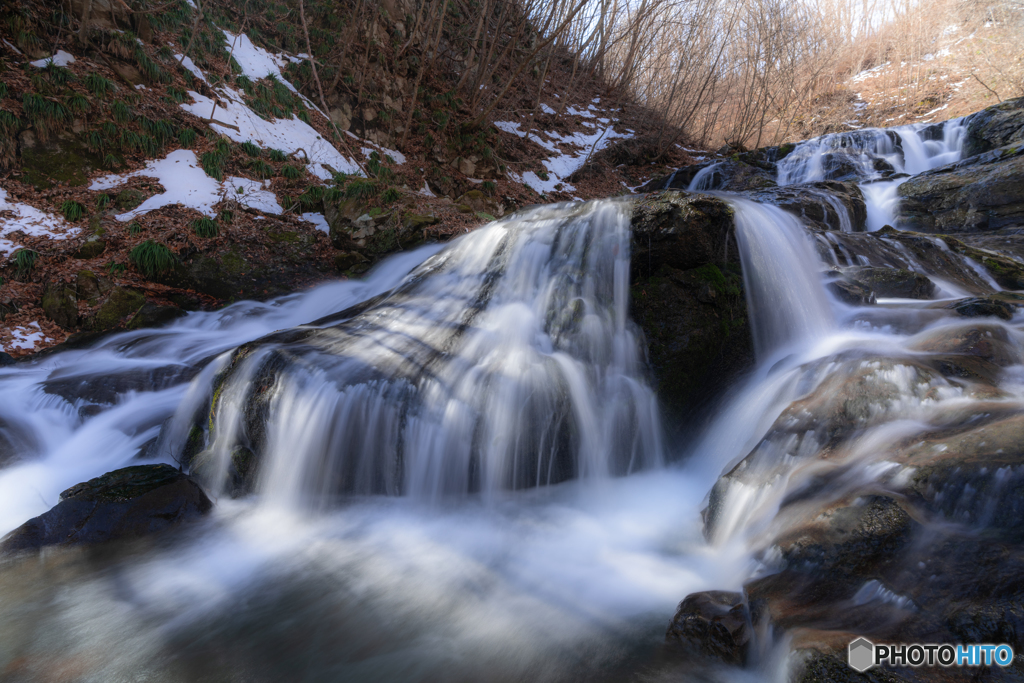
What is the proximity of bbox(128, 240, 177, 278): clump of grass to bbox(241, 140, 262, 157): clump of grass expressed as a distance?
309 cm

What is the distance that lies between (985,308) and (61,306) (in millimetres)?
8977

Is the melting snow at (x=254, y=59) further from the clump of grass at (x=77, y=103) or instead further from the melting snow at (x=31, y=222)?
the melting snow at (x=31, y=222)

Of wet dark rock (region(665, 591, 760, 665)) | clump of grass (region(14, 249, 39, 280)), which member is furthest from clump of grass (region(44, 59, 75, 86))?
wet dark rock (region(665, 591, 760, 665))

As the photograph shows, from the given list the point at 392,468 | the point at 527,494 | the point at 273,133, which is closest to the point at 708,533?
the point at 527,494

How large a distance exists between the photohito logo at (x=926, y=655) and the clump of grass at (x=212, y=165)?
30.6ft

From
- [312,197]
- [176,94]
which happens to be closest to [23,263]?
[312,197]

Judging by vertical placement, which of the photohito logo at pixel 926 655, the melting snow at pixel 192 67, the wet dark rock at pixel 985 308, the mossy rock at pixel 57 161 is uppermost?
the melting snow at pixel 192 67

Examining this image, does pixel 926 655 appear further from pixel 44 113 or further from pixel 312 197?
pixel 44 113

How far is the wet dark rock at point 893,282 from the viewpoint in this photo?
5.03 m

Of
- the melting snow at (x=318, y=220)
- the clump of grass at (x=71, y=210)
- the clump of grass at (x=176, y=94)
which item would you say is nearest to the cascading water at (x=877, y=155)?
the melting snow at (x=318, y=220)

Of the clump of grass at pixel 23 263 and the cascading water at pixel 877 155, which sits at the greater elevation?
the cascading water at pixel 877 155

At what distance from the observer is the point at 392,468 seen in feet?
12.4

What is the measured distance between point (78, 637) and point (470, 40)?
12591mm

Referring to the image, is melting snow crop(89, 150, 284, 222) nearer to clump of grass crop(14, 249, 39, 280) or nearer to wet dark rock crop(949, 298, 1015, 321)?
clump of grass crop(14, 249, 39, 280)
